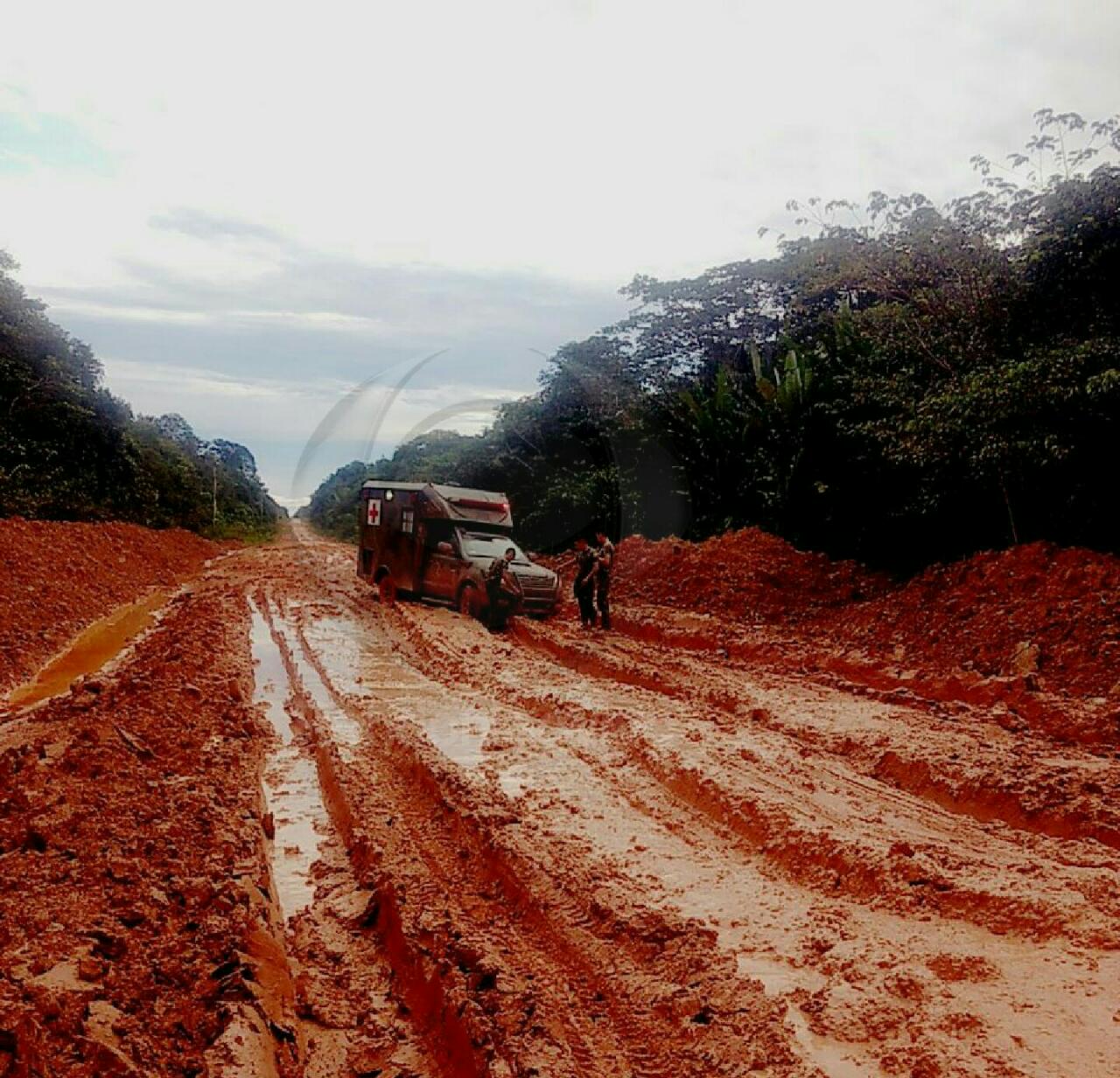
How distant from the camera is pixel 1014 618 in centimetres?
1107

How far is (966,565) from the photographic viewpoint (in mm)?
13141

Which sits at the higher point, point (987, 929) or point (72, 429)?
point (72, 429)

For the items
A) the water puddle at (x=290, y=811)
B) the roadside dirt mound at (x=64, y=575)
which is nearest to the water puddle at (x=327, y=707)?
the water puddle at (x=290, y=811)

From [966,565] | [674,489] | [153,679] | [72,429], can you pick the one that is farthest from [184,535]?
[966,565]

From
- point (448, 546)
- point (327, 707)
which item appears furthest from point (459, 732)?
point (448, 546)

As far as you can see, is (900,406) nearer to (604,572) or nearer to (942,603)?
(942,603)

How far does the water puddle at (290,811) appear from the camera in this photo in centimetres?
521

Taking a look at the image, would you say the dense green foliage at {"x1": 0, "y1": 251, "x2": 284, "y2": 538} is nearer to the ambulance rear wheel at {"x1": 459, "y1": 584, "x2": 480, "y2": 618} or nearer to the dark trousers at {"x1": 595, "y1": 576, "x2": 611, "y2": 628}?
the ambulance rear wheel at {"x1": 459, "y1": 584, "x2": 480, "y2": 618}

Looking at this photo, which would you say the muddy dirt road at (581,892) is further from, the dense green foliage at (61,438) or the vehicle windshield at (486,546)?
the dense green foliage at (61,438)

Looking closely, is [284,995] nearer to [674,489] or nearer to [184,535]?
[674,489]

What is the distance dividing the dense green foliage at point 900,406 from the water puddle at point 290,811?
905 cm

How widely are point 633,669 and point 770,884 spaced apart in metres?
6.05

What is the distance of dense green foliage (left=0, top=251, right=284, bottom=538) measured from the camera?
87.2ft

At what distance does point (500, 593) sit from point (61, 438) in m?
20.8
